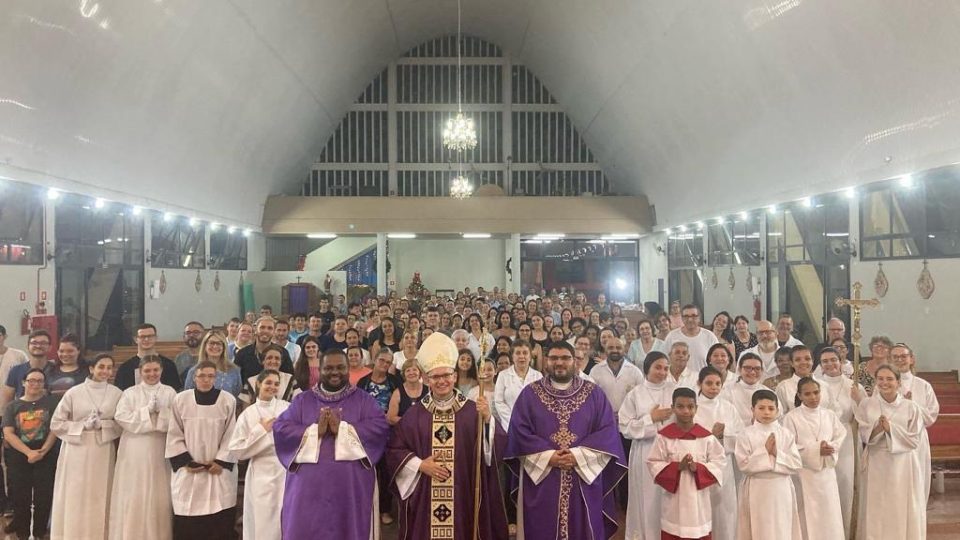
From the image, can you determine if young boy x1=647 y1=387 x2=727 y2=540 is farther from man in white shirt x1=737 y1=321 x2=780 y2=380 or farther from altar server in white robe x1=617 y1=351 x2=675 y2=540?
man in white shirt x1=737 y1=321 x2=780 y2=380

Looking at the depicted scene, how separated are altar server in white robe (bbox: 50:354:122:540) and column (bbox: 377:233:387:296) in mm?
14592

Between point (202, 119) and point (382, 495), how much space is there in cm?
930

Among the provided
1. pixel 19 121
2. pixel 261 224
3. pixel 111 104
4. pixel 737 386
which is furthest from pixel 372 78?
pixel 737 386

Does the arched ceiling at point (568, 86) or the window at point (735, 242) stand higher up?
the arched ceiling at point (568, 86)

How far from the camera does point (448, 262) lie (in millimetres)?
25828

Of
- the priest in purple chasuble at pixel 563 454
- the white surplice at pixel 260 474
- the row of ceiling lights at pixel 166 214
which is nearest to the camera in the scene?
the priest in purple chasuble at pixel 563 454

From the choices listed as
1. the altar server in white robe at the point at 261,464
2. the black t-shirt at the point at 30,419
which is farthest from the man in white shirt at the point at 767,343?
the black t-shirt at the point at 30,419

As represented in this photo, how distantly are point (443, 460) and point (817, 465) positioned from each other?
8.81 ft

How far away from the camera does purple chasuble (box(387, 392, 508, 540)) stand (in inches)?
171

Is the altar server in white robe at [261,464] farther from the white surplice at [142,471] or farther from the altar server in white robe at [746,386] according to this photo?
the altar server in white robe at [746,386]

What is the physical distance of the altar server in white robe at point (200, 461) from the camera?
4891 mm

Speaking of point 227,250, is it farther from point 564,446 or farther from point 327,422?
point 564,446

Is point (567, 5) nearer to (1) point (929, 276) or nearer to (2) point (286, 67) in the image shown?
(2) point (286, 67)

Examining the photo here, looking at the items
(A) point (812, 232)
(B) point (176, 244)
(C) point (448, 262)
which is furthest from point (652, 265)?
(B) point (176, 244)
